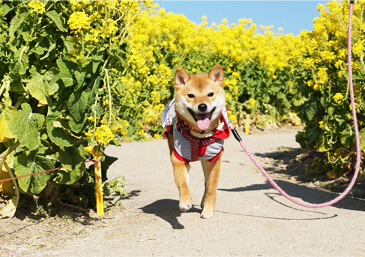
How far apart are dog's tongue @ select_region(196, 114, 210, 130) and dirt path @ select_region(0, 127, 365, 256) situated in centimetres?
94

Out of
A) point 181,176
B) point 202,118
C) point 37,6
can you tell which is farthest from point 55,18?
point 181,176

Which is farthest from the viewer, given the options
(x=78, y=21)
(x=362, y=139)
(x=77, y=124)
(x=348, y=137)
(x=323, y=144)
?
(x=323, y=144)

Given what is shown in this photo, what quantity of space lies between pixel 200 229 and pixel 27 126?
1833 mm

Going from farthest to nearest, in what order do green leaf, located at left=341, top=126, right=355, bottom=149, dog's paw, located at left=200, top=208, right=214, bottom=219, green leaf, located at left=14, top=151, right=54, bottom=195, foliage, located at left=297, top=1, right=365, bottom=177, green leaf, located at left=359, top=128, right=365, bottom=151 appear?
green leaf, located at left=341, top=126, right=355, bottom=149 < foliage, located at left=297, top=1, right=365, bottom=177 < green leaf, located at left=359, top=128, right=365, bottom=151 < dog's paw, located at left=200, top=208, right=214, bottom=219 < green leaf, located at left=14, top=151, right=54, bottom=195

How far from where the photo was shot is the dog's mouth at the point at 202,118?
14.6 ft

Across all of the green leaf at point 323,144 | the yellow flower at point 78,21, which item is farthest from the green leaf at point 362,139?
the yellow flower at point 78,21

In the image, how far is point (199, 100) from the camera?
439cm

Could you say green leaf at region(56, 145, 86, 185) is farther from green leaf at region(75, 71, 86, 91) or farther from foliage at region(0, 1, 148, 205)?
green leaf at region(75, 71, 86, 91)

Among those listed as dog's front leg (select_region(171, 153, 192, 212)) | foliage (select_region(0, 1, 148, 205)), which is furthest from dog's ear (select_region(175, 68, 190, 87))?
dog's front leg (select_region(171, 153, 192, 212))

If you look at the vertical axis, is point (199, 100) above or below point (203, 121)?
above

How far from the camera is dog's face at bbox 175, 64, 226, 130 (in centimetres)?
441

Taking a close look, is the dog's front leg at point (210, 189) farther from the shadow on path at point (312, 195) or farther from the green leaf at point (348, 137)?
the green leaf at point (348, 137)

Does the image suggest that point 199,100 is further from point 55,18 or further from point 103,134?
point 55,18

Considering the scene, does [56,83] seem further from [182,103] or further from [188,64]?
[188,64]
